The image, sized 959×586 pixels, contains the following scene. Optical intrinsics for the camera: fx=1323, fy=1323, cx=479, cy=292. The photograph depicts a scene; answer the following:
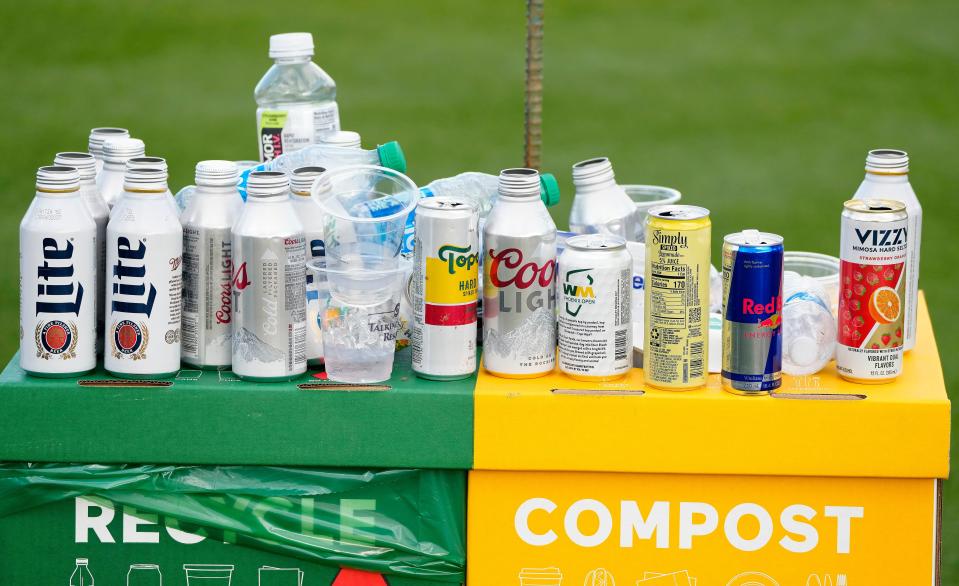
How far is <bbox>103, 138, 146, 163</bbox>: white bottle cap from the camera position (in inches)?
104

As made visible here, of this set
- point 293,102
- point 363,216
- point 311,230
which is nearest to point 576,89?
point 293,102

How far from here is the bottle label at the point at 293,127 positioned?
286 cm

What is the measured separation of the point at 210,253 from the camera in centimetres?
238

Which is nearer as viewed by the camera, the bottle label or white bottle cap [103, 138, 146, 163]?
white bottle cap [103, 138, 146, 163]

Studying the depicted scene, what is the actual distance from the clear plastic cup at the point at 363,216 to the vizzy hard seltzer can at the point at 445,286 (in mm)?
112

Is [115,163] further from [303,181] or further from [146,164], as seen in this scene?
[303,181]

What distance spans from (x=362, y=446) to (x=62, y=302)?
1.93ft

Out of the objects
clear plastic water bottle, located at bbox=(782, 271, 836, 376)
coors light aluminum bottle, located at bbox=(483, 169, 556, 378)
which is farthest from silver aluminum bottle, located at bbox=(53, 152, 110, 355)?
clear plastic water bottle, located at bbox=(782, 271, 836, 376)

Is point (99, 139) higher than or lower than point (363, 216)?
higher

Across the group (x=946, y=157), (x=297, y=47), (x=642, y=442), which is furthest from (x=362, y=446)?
(x=946, y=157)

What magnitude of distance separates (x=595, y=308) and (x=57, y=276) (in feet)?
3.11

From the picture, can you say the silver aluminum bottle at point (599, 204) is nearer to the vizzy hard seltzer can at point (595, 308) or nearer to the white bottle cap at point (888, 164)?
the vizzy hard seltzer can at point (595, 308)

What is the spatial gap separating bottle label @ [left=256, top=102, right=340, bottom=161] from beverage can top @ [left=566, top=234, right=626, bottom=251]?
744 millimetres

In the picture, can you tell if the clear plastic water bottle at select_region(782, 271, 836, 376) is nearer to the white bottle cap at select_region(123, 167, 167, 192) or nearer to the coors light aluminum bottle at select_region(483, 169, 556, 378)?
the coors light aluminum bottle at select_region(483, 169, 556, 378)
